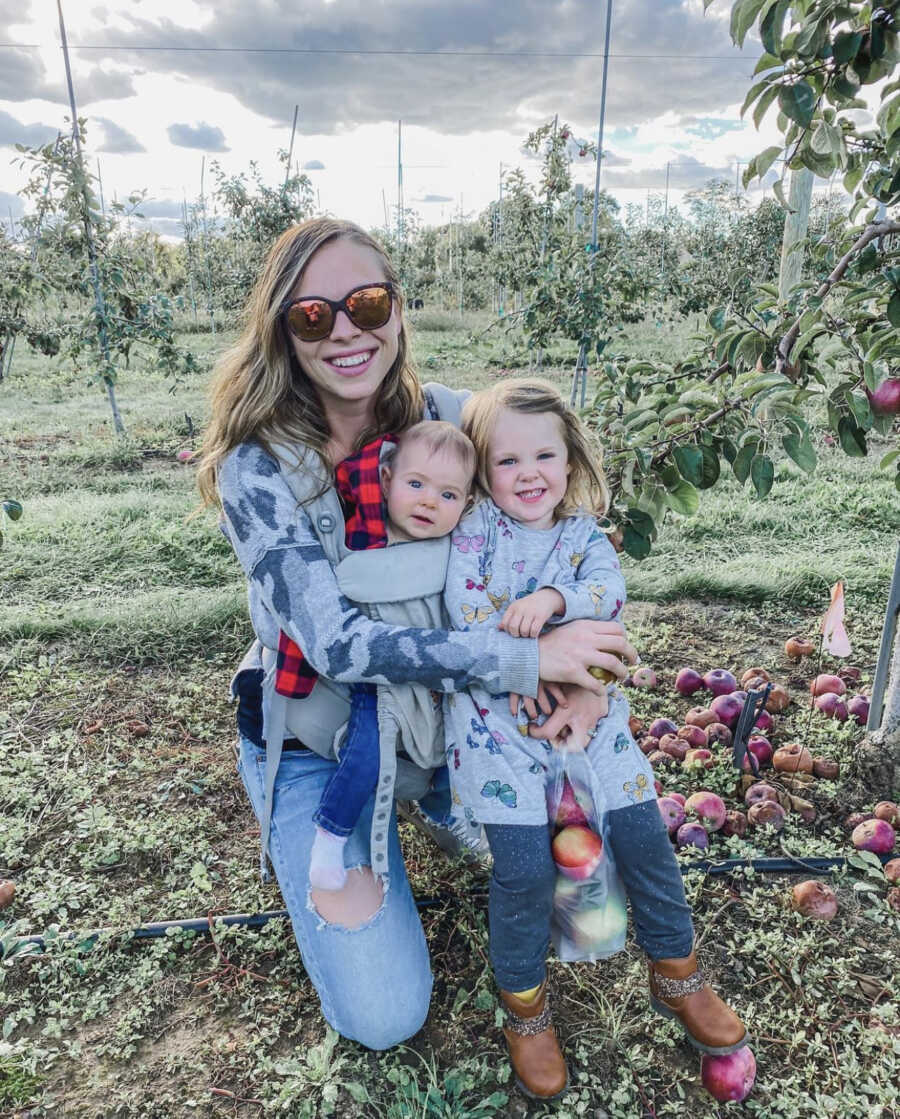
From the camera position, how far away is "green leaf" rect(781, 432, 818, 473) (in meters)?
1.41

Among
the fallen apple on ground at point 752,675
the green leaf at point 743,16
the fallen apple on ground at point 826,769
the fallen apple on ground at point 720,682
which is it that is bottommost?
the fallen apple on ground at point 826,769

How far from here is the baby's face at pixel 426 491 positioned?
149 centimetres

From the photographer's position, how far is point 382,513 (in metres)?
1.56

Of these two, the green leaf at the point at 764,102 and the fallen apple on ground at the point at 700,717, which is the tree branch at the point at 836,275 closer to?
the green leaf at the point at 764,102

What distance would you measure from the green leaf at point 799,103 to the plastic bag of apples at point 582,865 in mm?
1163

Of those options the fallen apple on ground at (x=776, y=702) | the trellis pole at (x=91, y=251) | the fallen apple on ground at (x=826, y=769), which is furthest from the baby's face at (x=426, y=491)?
the trellis pole at (x=91, y=251)

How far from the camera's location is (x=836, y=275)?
1581 mm

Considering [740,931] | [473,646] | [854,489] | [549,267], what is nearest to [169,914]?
[473,646]

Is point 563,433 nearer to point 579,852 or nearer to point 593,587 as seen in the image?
point 593,587

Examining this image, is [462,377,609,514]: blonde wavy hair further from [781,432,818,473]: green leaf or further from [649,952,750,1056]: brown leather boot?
[649,952,750,1056]: brown leather boot

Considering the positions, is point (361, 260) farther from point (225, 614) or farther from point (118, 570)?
point (118, 570)

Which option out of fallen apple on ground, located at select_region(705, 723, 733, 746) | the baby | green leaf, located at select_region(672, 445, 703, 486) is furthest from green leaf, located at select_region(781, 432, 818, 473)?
fallen apple on ground, located at select_region(705, 723, 733, 746)

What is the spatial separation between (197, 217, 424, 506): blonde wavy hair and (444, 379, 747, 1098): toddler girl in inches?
13.8

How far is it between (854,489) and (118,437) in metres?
5.71
